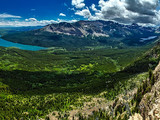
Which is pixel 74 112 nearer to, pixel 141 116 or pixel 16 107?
pixel 16 107

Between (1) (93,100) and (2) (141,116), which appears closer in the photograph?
(2) (141,116)

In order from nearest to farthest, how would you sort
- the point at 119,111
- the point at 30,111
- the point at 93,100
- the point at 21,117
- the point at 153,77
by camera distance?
the point at 153,77, the point at 119,111, the point at 21,117, the point at 30,111, the point at 93,100

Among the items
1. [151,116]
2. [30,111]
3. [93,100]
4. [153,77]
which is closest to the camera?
[151,116]

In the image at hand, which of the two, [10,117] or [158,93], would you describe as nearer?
[158,93]

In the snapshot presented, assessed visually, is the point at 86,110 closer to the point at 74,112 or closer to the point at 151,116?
the point at 74,112

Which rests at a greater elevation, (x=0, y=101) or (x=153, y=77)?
(x=153, y=77)

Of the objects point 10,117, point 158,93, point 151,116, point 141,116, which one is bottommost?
point 10,117

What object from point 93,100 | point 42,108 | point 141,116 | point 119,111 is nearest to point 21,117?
point 42,108

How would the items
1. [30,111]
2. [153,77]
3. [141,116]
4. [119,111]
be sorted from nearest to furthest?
[141,116], [153,77], [119,111], [30,111]

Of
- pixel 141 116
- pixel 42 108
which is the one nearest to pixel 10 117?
pixel 42 108
